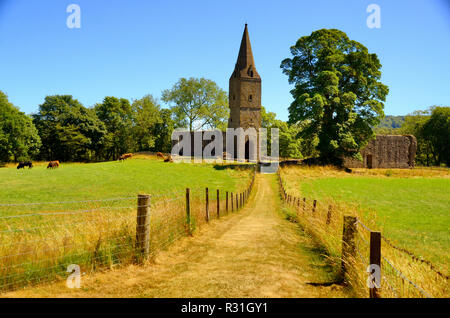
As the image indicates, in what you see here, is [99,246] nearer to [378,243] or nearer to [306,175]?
[378,243]

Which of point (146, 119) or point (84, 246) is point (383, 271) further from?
point (146, 119)

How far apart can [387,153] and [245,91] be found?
26.9 m

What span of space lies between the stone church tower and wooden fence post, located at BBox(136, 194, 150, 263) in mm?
46002

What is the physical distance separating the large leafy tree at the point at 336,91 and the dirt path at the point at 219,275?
2723 centimetres

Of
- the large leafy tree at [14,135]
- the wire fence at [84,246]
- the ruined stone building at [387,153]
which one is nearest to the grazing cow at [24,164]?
the large leafy tree at [14,135]

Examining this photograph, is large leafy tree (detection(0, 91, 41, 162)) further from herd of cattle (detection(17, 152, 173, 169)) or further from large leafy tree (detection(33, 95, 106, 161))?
herd of cattle (detection(17, 152, 173, 169))

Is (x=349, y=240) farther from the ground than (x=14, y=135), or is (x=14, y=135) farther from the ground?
(x=14, y=135)

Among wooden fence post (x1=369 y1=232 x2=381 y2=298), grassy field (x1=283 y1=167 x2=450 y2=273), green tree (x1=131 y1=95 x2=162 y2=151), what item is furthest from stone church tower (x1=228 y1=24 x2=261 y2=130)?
wooden fence post (x1=369 y1=232 x2=381 y2=298)

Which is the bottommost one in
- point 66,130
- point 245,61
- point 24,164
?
point 24,164

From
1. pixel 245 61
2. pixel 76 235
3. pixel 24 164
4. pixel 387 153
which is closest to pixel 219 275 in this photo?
pixel 76 235

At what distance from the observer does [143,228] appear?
5.38m

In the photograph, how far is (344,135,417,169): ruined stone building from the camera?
136 ft

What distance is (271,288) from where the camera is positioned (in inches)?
148
